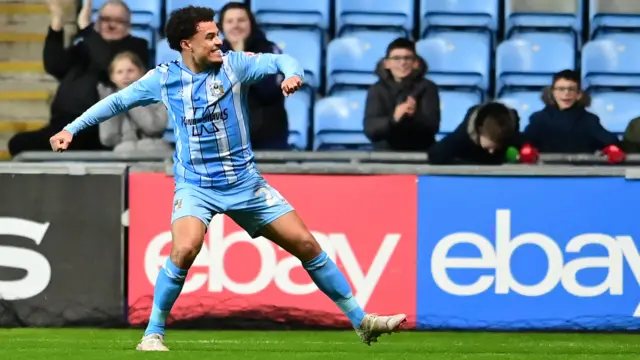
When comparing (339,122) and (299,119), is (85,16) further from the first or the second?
(339,122)

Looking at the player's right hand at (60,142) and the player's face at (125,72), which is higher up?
the player's face at (125,72)

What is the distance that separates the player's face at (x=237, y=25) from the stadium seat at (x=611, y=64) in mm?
3072

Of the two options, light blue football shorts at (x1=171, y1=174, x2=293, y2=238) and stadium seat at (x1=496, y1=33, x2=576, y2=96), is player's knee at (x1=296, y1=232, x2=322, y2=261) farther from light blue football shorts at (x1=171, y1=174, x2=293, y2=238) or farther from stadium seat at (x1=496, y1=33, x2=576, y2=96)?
stadium seat at (x1=496, y1=33, x2=576, y2=96)

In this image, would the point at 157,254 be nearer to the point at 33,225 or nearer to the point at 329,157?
the point at 33,225

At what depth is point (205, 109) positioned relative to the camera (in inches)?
262

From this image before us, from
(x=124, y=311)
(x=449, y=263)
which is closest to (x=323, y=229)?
(x=449, y=263)

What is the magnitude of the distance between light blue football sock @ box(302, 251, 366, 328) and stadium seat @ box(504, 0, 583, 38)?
17.3 feet

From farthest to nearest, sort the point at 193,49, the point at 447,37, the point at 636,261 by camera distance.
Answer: the point at 447,37 → the point at 636,261 → the point at 193,49

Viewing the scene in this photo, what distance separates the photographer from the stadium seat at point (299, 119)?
422 inches

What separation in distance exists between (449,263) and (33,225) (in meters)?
2.77

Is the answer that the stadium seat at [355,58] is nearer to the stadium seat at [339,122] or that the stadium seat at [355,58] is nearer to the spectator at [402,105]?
the stadium seat at [339,122]

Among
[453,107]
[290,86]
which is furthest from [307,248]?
[453,107]

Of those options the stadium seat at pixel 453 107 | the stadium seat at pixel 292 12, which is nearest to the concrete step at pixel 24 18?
the stadium seat at pixel 292 12

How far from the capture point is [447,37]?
11422 mm
